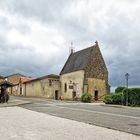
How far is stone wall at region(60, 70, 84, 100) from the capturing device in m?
63.1

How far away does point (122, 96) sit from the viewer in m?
38.5

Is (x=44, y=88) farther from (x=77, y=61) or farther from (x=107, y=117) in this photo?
(x=107, y=117)

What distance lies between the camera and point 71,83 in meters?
66.2

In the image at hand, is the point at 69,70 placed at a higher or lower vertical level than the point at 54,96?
A: higher

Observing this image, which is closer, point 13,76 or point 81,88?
point 81,88

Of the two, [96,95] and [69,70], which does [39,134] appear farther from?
[69,70]

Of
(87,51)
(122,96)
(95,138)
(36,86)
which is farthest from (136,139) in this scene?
(36,86)

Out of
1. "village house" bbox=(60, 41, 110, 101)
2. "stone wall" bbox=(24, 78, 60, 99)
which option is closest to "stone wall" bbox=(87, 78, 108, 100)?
"village house" bbox=(60, 41, 110, 101)

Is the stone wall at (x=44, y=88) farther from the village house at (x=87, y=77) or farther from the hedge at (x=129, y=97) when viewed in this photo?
the hedge at (x=129, y=97)

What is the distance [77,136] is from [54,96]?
5795 centimetres

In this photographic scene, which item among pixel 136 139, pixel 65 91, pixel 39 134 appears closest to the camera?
pixel 136 139

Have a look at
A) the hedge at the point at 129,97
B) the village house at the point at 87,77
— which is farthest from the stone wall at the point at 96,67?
the hedge at the point at 129,97

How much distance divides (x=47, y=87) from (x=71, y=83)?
5.58 m

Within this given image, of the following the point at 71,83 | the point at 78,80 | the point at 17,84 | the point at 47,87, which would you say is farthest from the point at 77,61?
the point at 17,84
